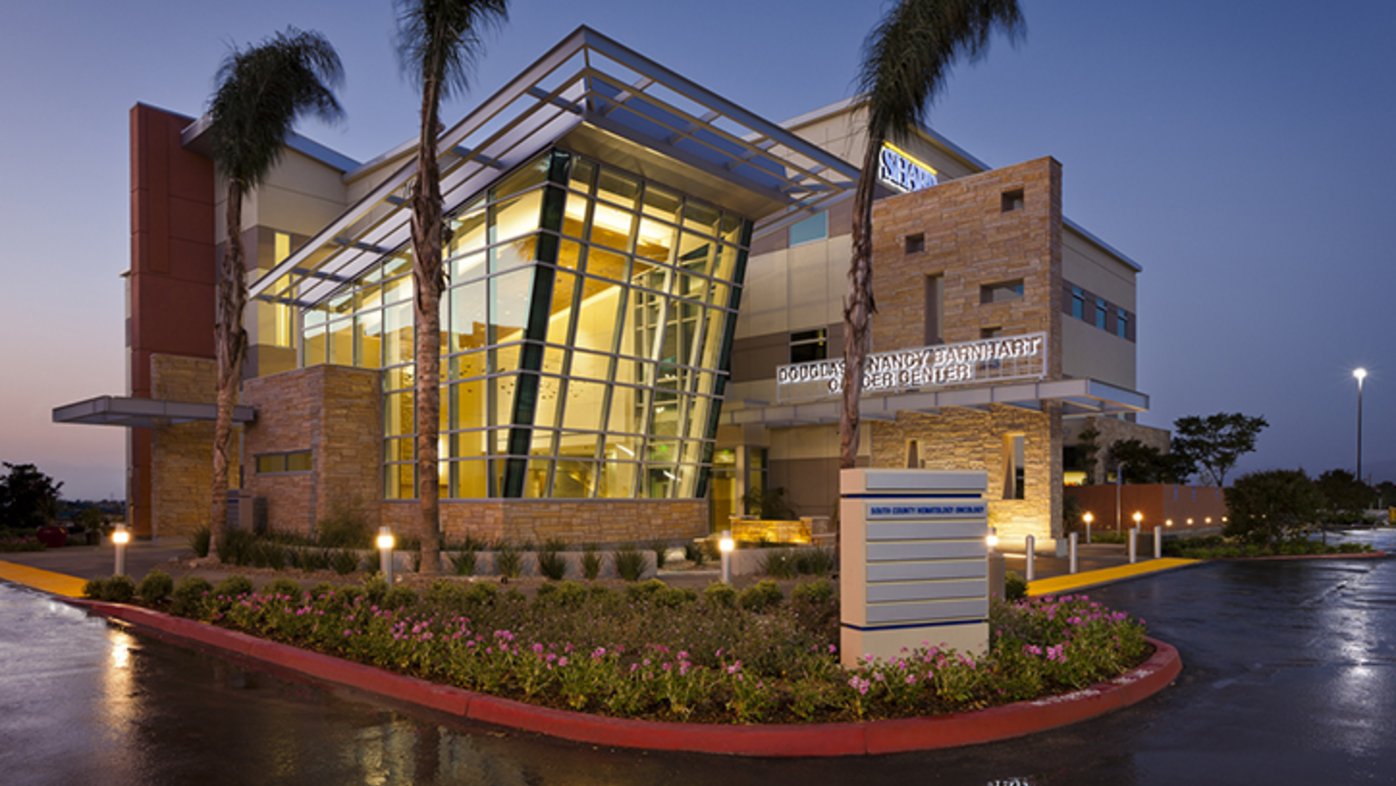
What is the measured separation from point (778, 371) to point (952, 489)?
2485 centimetres

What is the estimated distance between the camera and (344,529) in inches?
984

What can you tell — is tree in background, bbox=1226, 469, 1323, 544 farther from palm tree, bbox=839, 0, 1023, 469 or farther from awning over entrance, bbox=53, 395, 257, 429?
awning over entrance, bbox=53, 395, 257, 429

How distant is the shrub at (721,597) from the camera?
1327 centimetres

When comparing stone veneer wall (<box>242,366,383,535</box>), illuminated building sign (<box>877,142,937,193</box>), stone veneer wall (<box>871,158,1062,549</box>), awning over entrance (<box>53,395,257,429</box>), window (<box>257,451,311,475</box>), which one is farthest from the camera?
A: illuminated building sign (<box>877,142,937,193</box>)

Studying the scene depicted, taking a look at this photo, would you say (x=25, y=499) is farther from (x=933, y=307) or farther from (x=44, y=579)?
(x=933, y=307)

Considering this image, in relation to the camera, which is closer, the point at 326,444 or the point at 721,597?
the point at 721,597

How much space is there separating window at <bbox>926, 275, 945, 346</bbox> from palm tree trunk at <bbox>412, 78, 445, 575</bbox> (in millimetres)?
20179

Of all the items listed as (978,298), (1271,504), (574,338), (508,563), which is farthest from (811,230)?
(508,563)

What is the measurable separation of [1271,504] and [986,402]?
10.3m

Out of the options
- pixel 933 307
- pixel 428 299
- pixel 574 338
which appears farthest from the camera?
pixel 933 307

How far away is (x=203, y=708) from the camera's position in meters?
8.45

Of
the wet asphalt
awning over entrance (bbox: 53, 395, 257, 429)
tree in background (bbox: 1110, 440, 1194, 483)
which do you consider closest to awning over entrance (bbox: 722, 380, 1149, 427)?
the wet asphalt

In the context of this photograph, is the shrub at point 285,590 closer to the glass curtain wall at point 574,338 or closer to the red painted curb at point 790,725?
the red painted curb at point 790,725

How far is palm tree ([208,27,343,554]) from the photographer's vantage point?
22344 mm
